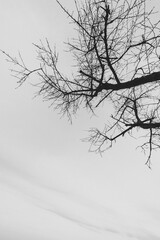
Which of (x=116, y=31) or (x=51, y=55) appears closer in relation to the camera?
(x=116, y=31)

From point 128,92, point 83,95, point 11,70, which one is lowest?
point 11,70

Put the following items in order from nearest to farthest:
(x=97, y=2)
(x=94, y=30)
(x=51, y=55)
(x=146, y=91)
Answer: (x=97, y=2)
(x=94, y=30)
(x=51, y=55)
(x=146, y=91)

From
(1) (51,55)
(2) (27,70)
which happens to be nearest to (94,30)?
(1) (51,55)

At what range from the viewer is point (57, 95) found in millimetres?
7035

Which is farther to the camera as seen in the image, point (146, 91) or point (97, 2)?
point (146, 91)

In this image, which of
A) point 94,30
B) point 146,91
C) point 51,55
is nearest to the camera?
point 94,30

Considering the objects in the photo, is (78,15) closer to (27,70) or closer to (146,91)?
(27,70)

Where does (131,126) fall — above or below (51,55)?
below

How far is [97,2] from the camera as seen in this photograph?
5711 millimetres

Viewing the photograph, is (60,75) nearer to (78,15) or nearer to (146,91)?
(78,15)

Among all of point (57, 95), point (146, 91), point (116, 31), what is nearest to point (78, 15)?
point (116, 31)

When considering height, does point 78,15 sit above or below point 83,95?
above

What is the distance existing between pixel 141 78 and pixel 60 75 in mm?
1864

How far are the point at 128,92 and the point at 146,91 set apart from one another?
42 cm
